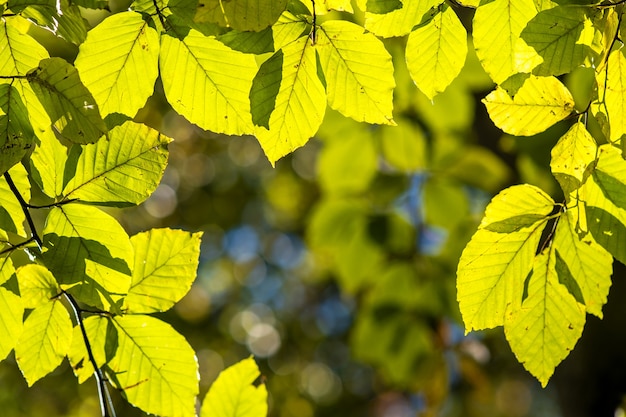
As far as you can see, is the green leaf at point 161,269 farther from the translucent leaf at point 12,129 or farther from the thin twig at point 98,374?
the translucent leaf at point 12,129

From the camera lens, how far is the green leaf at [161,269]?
0.82 meters

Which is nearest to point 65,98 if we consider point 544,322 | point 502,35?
point 502,35

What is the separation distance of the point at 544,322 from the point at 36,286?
0.56 metres

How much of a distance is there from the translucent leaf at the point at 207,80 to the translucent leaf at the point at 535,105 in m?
0.26

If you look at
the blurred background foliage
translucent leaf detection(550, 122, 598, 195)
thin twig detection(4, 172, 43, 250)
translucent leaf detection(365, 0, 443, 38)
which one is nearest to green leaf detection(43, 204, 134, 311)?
thin twig detection(4, 172, 43, 250)

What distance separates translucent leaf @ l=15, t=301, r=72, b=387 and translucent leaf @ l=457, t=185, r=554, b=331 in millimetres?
446

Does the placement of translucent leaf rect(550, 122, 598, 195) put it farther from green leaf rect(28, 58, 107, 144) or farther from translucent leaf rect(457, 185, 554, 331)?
green leaf rect(28, 58, 107, 144)

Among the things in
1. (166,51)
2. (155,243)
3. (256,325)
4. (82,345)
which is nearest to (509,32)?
(166,51)

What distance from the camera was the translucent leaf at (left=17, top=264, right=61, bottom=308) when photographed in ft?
2.57

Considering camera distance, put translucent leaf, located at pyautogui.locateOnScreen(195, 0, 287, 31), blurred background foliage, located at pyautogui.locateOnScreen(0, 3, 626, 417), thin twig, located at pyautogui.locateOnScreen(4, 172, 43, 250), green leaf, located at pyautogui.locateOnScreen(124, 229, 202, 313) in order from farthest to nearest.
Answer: blurred background foliage, located at pyautogui.locateOnScreen(0, 3, 626, 417), green leaf, located at pyautogui.locateOnScreen(124, 229, 202, 313), thin twig, located at pyautogui.locateOnScreen(4, 172, 43, 250), translucent leaf, located at pyautogui.locateOnScreen(195, 0, 287, 31)

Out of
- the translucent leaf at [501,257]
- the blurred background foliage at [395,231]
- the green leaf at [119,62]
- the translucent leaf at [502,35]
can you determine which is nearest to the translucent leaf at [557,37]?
the translucent leaf at [502,35]

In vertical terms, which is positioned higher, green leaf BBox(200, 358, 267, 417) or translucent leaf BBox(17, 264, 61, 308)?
translucent leaf BBox(17, 264, 61, 308)

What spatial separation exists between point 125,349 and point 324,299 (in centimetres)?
630

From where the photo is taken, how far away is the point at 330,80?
76 cm
